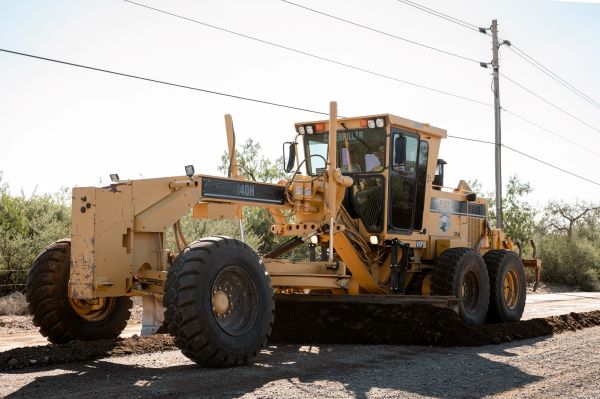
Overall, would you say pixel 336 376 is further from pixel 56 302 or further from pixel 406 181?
pixel 406 181

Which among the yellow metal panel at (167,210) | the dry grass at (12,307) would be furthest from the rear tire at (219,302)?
the dry grass at (12,307)

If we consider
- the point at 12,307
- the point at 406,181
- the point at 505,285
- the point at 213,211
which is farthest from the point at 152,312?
the point at 505,285

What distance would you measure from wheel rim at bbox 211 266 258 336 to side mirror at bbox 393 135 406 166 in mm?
4462

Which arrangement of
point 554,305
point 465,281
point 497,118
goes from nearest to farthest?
point 465,281 → point 554,305 → point 497,118

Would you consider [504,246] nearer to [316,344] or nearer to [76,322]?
[316,344]

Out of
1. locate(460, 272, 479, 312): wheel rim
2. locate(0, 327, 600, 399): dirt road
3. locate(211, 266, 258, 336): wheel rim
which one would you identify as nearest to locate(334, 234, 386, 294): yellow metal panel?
locate(460, 272, 479, 312): wheel rim

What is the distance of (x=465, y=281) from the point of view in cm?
1295

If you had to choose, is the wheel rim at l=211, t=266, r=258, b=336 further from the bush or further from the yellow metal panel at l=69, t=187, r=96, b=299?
the bush

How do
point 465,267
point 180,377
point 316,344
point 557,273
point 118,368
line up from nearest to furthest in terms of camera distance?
point 180,377, point 118,368, point 316,344, point 465,267, point 557,273

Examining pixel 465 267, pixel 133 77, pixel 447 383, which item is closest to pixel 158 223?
pixel 447 383

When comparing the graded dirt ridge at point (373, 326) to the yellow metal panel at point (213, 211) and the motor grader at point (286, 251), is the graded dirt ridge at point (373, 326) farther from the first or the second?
the yellow metal panel at point (213, 211)

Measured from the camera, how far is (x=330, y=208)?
11023 millimetres

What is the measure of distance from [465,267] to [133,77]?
774 centimetres

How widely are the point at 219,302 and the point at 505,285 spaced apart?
311 inches
